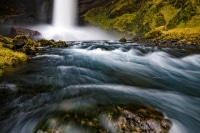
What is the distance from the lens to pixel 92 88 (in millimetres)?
11281

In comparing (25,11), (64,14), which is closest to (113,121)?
(64,14)

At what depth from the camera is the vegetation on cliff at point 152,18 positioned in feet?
120

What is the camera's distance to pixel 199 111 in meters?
9.33

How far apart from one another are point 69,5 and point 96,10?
9216 mm

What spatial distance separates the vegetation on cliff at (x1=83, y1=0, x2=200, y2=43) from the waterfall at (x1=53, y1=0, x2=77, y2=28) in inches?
214

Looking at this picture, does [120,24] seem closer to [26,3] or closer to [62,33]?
[62,33]

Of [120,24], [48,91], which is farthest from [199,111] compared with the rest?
[120,24]

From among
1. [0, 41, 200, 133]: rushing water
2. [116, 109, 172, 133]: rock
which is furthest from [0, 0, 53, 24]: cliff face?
[116, 109, 172, 133]: rock

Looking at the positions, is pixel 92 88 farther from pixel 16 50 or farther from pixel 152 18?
pixel 152 18

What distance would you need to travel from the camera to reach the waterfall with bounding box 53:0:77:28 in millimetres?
64938

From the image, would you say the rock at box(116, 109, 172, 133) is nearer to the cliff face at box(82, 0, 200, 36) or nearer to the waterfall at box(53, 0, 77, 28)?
the cliff face at box(82, 0, 200, 36)

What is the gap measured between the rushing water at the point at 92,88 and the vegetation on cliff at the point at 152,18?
15869 mm

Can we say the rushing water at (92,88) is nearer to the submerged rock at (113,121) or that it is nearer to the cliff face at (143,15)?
the submerged rock at (113,121)

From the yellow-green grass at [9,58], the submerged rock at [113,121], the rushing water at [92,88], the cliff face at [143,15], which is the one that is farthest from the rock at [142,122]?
the cliff face at [143,15]
